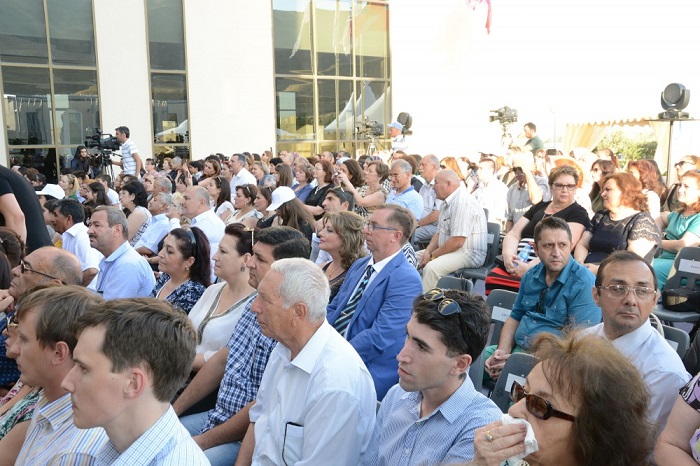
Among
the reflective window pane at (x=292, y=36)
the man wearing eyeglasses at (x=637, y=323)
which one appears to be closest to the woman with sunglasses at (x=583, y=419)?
the man wearing eyeglasses at (x=637, y=323)

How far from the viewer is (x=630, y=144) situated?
14.6 meters

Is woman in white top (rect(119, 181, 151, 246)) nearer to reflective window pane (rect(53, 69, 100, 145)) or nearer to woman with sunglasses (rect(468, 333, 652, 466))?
woman with sunglasses (rect(468, 333, 652, 466))

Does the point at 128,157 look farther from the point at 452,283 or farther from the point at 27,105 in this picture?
the point at 452,283

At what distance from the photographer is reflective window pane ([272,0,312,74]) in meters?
16.6

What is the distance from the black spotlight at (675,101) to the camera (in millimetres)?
8656

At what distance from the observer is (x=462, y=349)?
200 centimetres

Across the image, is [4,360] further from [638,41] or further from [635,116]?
[638,41]

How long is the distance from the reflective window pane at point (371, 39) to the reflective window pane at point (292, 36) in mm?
1613

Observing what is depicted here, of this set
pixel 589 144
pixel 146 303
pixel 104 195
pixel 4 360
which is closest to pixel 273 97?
pixel 589 144

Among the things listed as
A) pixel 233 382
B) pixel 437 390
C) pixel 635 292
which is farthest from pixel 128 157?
pixel 437 390

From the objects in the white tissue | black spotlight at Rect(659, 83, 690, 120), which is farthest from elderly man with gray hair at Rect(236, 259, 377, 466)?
black spotlight at Rect(659, 83, 690, 120)

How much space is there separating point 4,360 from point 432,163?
18.0 feet

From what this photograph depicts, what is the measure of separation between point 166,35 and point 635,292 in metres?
14.7

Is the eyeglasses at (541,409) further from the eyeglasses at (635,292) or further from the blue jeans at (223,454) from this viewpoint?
the blue jeans at (223,454)
